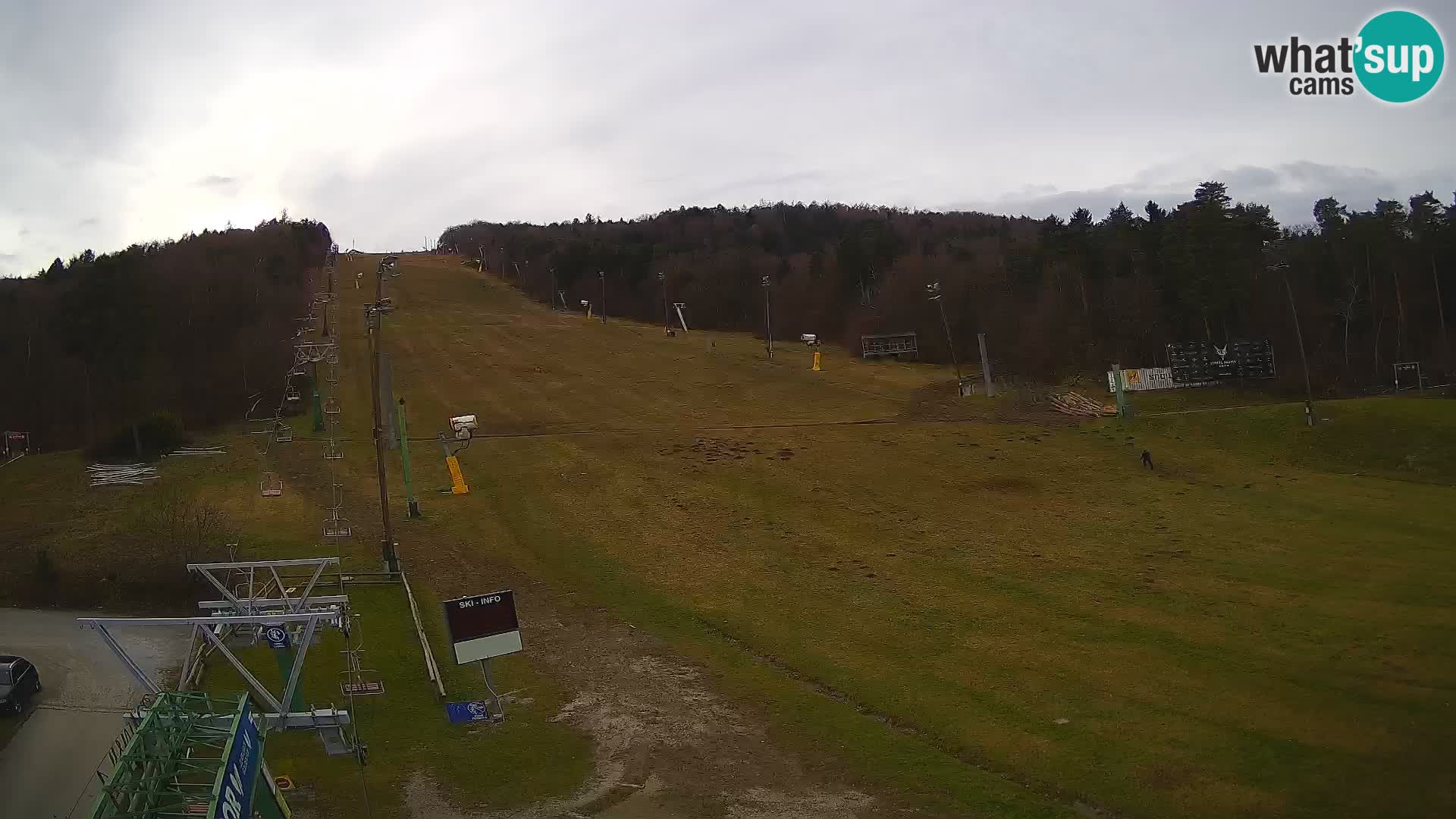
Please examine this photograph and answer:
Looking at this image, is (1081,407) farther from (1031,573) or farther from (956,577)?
(956,577)

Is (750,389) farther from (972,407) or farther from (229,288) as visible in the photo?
(229,288)

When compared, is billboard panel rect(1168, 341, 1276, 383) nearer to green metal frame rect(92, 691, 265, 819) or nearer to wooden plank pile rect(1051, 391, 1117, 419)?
wooden plank pile rect(1051, 391, 1117, 419)

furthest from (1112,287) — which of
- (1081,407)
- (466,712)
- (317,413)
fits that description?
(466,712)

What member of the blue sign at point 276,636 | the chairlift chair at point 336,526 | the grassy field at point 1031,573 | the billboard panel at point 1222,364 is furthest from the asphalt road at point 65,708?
the billboard panel at point 1222,364

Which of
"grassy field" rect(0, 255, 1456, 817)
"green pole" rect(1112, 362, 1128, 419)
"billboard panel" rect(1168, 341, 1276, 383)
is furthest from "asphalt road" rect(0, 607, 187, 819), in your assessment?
"billboard panel" rect(1168, 341, 1276, 383)

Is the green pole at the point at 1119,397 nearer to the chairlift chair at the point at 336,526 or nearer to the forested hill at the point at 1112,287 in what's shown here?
the forested hill at the point at 1112,287
